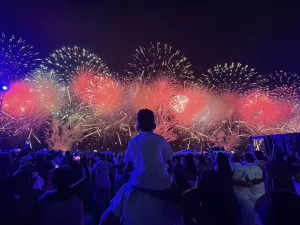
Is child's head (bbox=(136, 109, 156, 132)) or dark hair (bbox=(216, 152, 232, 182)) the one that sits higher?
child's head (bbox=(136, 109, 156, 132))

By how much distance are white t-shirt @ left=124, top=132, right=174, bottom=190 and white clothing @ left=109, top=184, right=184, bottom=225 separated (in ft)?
0.40

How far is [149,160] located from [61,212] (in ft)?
4.18

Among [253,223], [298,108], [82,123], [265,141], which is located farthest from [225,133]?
[253,223]

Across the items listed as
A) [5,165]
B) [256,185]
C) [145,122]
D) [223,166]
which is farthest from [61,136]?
[145,122]

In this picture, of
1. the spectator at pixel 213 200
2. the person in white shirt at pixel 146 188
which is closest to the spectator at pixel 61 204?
the person in white shirt at pixel 146 188

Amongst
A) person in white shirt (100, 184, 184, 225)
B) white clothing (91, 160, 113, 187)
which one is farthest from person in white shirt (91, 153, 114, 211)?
person in white shirt (100, 184, 184, 225)

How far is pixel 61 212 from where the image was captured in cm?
344

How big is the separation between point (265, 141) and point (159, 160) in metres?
14.0

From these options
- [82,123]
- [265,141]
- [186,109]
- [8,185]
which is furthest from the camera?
[82,123]

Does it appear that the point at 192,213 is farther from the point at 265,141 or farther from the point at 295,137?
the point at 265,141

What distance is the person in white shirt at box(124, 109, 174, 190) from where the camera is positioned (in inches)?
122

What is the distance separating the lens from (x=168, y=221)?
307 cm

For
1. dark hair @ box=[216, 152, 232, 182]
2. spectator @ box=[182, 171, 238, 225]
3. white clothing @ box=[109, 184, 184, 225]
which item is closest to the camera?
white clothing @ box=[109, 184, 184, 225]

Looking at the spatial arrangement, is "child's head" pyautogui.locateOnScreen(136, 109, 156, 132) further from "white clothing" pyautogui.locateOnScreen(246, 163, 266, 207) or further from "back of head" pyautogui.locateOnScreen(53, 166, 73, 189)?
"white clothing" pyautogui.locateOnScreen(246, 163, 266, 207)
